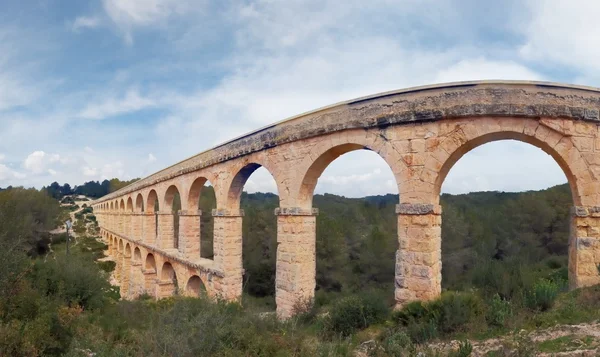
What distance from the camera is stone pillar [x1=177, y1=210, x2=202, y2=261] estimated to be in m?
11.9

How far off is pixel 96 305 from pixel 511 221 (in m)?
16.9

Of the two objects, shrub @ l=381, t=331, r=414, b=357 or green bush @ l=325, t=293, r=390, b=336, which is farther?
green bush @ l=325, t=293, r=390, b=336

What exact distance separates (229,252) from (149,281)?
8.54 m

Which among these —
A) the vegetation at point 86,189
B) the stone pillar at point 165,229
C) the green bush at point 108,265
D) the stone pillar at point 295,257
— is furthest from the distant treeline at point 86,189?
the stone pillar at point 295,257

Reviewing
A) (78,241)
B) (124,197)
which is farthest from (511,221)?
(78,241)

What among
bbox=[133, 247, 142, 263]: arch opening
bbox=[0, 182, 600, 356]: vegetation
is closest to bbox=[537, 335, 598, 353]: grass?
bbox=[0, 182, 600, 356]: vegetation

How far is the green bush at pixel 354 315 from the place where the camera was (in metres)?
5.90

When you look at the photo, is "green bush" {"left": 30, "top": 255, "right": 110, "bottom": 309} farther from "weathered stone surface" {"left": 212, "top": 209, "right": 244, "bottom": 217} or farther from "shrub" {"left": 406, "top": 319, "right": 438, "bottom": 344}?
"shrub" {"left": 406, "top": 319, "right": 438, "bottom": 344}

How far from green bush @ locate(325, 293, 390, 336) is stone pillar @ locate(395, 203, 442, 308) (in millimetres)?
334

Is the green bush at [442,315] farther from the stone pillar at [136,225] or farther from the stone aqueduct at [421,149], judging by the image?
the stone pillar at [136,225]

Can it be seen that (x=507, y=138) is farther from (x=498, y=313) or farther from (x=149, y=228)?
(x=149, y=228)

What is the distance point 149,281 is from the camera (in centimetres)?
1642

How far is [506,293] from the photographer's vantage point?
5.91 meters

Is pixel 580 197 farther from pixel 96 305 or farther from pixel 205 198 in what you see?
pixel 205 198
